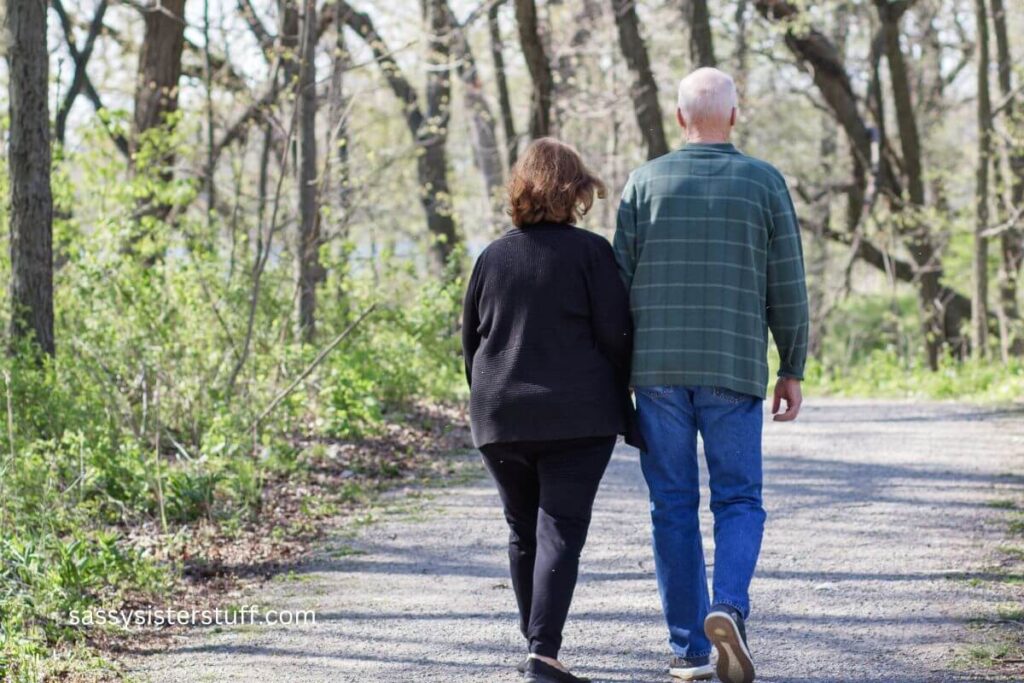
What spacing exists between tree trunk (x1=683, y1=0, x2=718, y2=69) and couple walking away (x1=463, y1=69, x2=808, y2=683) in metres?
12.5

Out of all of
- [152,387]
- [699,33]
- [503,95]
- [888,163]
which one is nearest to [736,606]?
[152,387]

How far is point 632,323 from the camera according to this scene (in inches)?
169

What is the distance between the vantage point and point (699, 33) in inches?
643

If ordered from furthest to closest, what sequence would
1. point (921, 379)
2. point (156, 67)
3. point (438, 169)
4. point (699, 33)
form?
point (438, 169)
point (699, 33)
point (921, 379)
point (156, 67)

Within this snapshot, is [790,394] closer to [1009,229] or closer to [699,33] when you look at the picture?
[699,33]

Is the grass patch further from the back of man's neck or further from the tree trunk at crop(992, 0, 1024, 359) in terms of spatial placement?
the tree trunk at crop(992, 0, 1024, 359)

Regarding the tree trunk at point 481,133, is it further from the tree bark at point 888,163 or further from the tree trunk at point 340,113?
the tree trunk at point 340,113

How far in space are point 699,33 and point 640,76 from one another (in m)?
1.40

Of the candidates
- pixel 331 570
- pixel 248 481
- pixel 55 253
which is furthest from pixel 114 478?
pixel 55 253

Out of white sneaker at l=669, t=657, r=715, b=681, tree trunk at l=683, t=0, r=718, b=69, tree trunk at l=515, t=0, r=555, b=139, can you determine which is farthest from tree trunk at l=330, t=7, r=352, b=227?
white sneaker at l=669, t=657, r=715, b=681

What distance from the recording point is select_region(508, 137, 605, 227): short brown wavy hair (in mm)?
4164

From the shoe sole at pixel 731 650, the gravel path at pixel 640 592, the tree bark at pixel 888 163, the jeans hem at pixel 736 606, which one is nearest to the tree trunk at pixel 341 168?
the gravel path at pixel 640 592

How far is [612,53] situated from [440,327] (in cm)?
1032

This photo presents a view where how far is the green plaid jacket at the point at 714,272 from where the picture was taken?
4.20 meters
